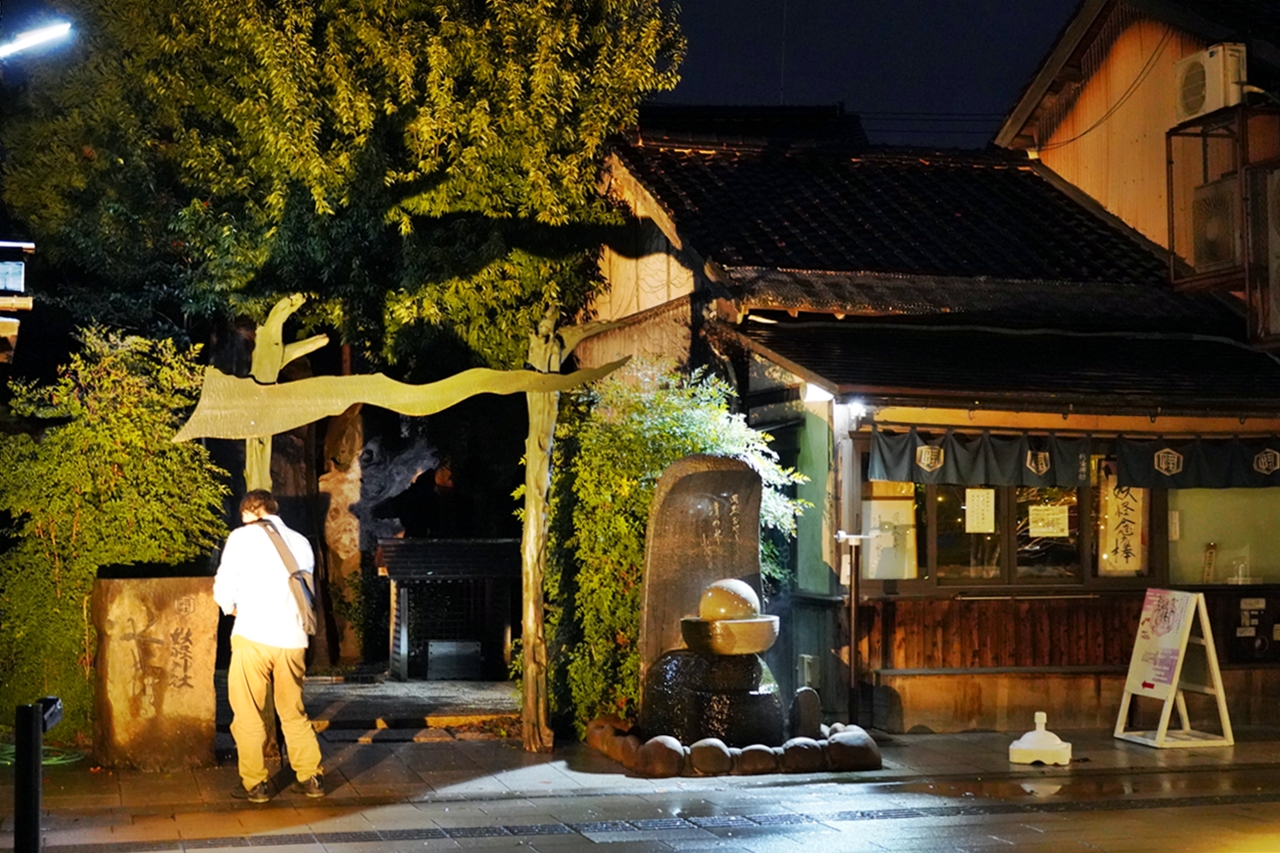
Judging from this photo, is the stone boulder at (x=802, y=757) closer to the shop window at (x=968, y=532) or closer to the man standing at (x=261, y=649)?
the shop window at (x=968, y=532)

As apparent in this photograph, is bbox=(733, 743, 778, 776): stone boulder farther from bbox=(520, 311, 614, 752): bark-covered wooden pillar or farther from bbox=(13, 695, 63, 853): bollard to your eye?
bbox=(13, 695, 63, 853): bollard

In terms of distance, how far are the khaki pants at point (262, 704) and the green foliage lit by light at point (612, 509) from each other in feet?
10.5

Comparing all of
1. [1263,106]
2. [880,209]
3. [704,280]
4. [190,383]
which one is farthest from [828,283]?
[190,383]

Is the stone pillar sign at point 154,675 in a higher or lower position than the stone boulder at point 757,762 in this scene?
higher

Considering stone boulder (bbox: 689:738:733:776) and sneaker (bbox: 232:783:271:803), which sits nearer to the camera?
sneaker (bbox: 232:783:271:803)

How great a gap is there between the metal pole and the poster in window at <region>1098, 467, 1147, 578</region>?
38.2 ft

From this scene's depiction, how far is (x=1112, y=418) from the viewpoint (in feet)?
48.7

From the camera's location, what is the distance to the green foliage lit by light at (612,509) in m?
13.0

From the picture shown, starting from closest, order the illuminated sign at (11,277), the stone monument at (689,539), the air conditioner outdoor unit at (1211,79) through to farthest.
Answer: the illuminated sign at (11,277), the stone monument at (689,539), the air conditioner outdoor unit at (1211,79)

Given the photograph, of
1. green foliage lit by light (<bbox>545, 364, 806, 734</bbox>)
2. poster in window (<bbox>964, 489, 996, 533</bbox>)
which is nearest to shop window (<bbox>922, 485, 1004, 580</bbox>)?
poster in window (<bbox>964, 489, 996, 533</bbox>)

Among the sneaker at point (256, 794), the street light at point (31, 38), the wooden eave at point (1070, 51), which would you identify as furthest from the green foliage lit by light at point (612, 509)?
the wooden eave at point (1070, 51)

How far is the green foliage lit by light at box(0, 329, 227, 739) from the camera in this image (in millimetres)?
12516

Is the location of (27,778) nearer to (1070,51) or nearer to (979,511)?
(979,511)

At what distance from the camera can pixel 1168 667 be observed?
13414 millimetres
